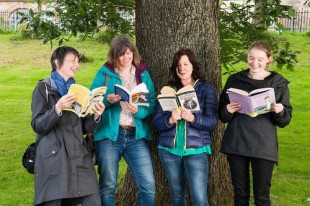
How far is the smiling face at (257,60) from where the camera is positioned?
4547mm

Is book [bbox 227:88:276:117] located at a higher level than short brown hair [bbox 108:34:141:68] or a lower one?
lower

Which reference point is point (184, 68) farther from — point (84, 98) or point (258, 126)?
point (84, 98)

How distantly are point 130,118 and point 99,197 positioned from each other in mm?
740

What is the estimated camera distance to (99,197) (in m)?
4.57

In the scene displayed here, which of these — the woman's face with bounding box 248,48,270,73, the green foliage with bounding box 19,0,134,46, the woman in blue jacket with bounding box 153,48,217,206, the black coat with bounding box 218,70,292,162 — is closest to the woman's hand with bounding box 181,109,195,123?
the woman in blue jacket with bounding box 153,48,217,206

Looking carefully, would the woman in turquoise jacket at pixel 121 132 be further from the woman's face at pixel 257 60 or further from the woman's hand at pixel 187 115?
the woman's face at pixel 257 60

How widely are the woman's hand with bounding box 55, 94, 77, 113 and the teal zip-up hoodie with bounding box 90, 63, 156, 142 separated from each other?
21.3 inches

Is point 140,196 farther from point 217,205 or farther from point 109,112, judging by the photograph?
point 217,205

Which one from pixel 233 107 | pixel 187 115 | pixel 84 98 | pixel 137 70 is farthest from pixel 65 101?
pixel 233 107

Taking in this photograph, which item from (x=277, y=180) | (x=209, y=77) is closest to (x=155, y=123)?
(x=209, y=77)

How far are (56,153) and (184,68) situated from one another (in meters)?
1.32

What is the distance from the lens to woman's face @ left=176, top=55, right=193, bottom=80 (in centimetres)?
468

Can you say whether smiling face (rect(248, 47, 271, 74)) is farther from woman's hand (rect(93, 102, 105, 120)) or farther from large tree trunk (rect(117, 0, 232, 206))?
woman's hand (rect(93, 102, 105, 120))

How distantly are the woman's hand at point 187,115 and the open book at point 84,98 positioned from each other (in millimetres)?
706
